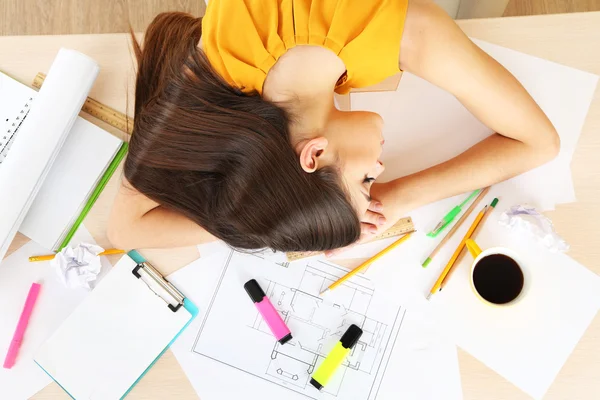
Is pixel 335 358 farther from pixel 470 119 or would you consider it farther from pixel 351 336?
pixel 470 119

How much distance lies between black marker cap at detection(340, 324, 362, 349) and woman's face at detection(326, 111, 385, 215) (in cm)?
22

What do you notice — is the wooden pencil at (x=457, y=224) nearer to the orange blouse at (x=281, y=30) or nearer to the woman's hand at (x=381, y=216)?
the woman's hand at (x=381, y=216)

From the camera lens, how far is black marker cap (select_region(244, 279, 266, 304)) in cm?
90

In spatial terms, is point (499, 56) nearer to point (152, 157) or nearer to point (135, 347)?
point (152, 157)

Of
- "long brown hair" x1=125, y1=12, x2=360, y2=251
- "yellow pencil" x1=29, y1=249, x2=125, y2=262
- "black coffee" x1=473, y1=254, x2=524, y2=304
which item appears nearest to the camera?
"long brown hair" x1=125, y1=12, x2=360, y2=251

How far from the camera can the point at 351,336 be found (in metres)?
0.87

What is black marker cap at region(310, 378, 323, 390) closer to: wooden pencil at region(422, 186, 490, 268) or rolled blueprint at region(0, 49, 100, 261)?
wooden pencil at region(422, 186, 490, 268)

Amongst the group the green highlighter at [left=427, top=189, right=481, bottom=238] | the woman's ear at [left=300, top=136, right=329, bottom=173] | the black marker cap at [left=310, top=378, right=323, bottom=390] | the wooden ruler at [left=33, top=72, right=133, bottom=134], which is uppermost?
the green highlighter at [left=427, top=189, right=481, bottom=238]

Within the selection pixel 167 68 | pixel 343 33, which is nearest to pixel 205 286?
pixel 167 68

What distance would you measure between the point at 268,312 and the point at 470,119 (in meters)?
0.52

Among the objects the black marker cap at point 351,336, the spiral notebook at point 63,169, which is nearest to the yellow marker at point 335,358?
the black marker cap at point 351,336

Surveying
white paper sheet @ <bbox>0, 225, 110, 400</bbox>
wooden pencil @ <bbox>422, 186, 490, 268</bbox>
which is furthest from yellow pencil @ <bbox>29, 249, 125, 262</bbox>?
wooden pencil @ <bbox>422, 186, 490, 268</bbox>

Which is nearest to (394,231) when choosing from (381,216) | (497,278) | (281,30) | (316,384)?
(381,216)

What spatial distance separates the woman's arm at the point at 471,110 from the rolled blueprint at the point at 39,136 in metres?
0.59
